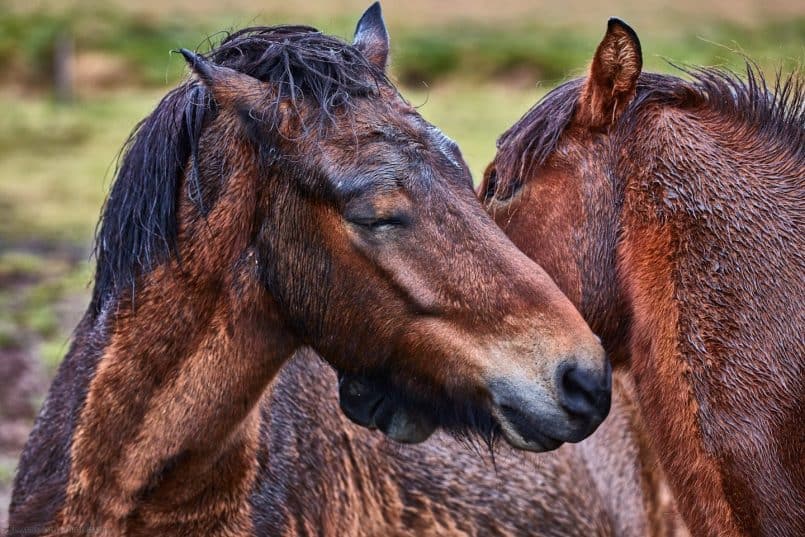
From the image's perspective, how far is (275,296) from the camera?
10.7ft

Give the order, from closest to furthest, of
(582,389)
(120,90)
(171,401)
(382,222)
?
(582,389) < (382,222) < (171,401) < (120,90)

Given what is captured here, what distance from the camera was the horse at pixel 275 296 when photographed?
3.03 meters

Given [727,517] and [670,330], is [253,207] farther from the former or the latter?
[727,517]

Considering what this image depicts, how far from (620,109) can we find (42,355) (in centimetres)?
581

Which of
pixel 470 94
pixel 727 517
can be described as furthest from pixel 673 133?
pixel 470 94

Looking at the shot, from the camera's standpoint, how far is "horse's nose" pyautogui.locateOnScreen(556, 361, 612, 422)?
2.91 meters

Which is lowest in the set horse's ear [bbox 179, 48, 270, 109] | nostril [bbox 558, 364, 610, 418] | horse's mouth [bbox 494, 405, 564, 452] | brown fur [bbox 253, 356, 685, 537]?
brown fur [bbox 253, 356, 685, 537]

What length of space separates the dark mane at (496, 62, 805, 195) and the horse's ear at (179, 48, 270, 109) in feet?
3.34

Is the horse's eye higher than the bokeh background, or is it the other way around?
the horse's eye

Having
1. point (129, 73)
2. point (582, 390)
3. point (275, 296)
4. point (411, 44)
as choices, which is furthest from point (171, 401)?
point (411, 44)

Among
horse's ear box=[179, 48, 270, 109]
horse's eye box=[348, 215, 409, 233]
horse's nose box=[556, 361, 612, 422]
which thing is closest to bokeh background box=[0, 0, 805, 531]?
horse's ear box=[179, 48, 270, 109]

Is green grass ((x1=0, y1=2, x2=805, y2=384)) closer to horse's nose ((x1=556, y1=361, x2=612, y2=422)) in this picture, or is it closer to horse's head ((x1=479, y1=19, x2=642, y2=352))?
horse's head ((x1=479, y1=19, x2=642, y2=352))

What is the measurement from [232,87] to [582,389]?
1422 mm

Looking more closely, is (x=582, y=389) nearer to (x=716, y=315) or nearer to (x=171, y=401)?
(x=716, y=315)
